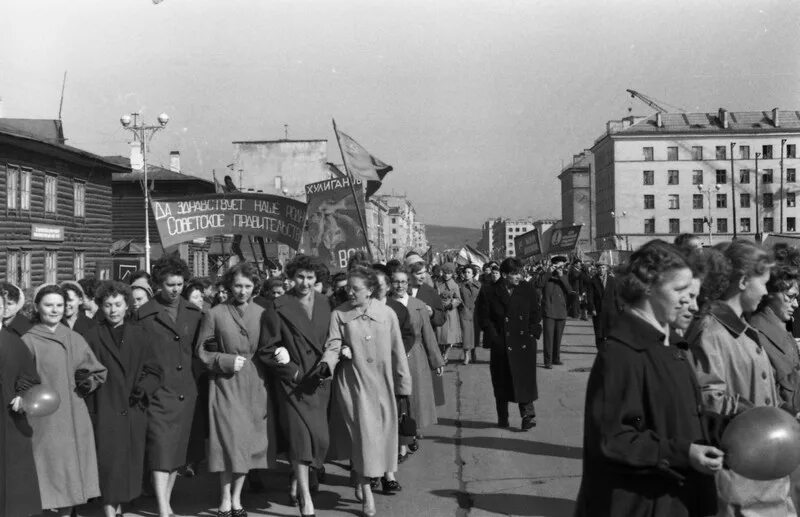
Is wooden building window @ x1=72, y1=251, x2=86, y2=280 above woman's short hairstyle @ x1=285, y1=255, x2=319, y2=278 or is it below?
above

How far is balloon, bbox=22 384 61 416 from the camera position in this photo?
5.68 m

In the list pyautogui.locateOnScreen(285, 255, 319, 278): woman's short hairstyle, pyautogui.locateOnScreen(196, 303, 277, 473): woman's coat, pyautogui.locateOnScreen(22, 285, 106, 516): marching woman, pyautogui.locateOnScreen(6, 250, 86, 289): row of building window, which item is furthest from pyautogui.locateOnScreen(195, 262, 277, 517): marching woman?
pyautogui.locateOnScreen(6, 250, 86, 289): row of building window

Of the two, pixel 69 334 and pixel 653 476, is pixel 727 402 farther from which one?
pixel 69 334

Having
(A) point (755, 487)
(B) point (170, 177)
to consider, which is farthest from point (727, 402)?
(B) point (170, 177)

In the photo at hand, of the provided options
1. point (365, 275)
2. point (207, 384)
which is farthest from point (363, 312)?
point (207, 384)

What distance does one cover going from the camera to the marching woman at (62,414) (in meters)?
6.15

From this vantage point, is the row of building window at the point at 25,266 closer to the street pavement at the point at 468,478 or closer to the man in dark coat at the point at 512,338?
the man in dark coat at the point at 512,338

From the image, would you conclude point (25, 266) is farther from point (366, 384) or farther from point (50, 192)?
point (366, 384)

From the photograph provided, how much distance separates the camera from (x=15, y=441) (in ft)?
18.9

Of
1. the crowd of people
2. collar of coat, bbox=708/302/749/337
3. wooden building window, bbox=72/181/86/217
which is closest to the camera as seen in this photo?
collar of coat, bbox=708/302/749/337

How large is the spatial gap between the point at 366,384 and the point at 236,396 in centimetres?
99

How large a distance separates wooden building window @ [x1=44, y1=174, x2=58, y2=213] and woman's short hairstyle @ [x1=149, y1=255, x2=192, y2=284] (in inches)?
962

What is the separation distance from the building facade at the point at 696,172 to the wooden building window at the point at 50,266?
246ft

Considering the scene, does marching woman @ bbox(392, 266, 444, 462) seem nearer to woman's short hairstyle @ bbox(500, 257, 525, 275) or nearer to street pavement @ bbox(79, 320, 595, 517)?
street pavement @ bbox(79, 320, 595, 517)
